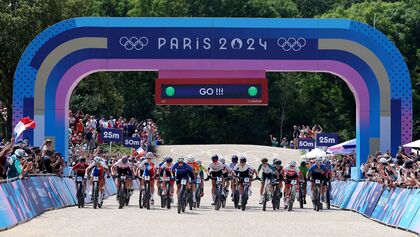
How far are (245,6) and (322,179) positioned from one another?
52877 mm

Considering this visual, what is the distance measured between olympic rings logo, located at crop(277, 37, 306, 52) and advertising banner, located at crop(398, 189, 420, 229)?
1132 centimetres

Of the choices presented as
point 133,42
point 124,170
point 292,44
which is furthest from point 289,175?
point 133,42

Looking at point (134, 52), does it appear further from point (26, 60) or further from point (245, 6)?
point (245, 6)

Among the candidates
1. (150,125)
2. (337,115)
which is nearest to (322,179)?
(150,125)

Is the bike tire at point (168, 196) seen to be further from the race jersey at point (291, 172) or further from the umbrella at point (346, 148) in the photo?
the umbrella at point (346, 148)

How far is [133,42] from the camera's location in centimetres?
3162

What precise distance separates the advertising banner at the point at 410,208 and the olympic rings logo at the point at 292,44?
11323 mm

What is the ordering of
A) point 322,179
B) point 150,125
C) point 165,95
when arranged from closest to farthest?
point 322,179 < point 165,95 < point 150,125

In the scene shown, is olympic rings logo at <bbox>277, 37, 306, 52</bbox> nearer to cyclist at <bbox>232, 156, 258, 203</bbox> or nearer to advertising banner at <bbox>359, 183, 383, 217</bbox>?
cyclist at <bbox>232, 156, 258, 203</bbox>

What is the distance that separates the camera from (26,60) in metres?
31.5

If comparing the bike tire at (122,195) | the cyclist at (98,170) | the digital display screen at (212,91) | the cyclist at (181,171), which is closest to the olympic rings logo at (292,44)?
the digital display screen at (212,91)

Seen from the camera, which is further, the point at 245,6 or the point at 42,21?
the point at 245,6

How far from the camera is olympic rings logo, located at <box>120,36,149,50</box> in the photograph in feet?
104

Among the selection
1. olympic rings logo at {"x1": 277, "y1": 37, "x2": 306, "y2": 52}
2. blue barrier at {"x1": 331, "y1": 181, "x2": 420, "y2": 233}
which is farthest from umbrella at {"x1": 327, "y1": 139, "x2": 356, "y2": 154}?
olympic rings logo at {"x1": 277, "y1": 37, "x2": 306, "y2": 52}
